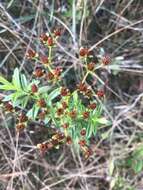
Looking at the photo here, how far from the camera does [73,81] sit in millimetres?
1622

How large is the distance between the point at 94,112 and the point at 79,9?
512 millimetres

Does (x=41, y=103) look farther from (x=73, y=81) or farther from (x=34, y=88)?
(x=73, y=81)

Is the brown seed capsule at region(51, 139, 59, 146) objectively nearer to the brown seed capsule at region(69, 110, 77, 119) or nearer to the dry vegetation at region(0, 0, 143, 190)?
the brown seed capsule at region(69, 110, 77, 119)

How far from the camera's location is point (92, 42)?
1.65m

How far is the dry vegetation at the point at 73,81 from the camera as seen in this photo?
5.12 feet

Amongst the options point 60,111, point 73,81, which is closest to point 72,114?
point 60,111

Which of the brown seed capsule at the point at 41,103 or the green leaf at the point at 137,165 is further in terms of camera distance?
the green leaf at the point at 137,165

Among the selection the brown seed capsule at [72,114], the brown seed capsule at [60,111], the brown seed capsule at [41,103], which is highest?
the brown seed capsule at [41,103]

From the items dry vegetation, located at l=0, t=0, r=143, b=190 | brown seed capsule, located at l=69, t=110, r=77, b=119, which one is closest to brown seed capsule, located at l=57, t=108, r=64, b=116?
brown seed capsule, located at l=69, t=110, r=77, b=119

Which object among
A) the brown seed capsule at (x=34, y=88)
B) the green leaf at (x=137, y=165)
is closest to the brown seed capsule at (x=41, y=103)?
the brown seed capsule at (x=34, y=88)

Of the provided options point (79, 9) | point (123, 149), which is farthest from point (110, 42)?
point (123, 149)

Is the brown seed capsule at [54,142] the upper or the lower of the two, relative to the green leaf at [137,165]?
upper

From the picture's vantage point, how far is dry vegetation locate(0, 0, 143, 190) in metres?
1.56

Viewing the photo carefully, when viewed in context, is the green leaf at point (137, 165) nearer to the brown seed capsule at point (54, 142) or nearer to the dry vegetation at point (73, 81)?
the dry vegetation at point (73, 81)
